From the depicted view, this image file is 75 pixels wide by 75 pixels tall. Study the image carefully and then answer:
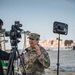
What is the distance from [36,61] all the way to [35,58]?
6cm

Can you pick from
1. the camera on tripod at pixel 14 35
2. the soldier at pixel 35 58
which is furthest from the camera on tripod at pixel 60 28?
the camera on tripod at pixel 14 35

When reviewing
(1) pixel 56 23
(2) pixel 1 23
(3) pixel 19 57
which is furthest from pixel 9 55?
(1) pixel 56 23

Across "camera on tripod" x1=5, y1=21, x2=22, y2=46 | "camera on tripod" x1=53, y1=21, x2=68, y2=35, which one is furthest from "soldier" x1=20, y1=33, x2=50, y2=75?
"camera on tripod" x1=53, y1=21, x2=68, y2=35

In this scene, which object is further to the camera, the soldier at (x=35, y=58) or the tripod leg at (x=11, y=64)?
the soldier at (x=35, y=58)

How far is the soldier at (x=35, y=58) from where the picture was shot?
18.0 ft

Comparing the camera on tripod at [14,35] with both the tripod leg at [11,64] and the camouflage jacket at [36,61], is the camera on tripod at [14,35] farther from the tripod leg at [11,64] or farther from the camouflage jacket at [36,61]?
the camouflage jacket at [36,61]

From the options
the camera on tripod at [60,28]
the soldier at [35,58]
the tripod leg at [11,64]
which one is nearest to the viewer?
the tripod leg at [11,64]

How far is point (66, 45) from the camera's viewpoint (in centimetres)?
16938

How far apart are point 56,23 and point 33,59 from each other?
1259mm

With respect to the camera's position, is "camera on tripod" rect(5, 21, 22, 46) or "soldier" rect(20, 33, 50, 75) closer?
"camera on tripod" rect(5, 21, 22, 46)

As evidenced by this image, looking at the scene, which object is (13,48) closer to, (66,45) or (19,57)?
(19,57)

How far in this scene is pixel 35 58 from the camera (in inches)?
221

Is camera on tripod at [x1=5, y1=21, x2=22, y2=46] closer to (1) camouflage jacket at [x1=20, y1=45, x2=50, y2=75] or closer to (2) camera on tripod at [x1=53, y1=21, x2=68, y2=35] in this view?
(1) camouflage jacket at [x1=20, y1=45, x2=50, y2=75]

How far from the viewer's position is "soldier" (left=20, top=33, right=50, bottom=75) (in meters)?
5.49
